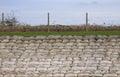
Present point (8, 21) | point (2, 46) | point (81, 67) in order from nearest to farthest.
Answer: point (81, 67) → point (2, 46) → point (8, 21)

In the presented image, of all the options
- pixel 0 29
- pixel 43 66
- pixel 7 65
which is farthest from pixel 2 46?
pixel 0 29

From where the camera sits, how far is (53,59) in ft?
50.3

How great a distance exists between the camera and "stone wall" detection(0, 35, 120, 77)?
14.9m

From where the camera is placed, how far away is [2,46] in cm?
1608

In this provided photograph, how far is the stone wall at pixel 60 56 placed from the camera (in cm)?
1488

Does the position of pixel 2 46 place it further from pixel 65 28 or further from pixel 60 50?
pixel 65 28

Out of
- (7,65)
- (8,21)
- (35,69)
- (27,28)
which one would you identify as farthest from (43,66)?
(8,21)

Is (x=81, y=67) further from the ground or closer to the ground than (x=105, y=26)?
closer to the ground

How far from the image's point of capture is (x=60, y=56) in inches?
606

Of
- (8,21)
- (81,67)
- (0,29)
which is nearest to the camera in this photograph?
(81,67)

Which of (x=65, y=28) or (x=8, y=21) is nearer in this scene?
(x=65, y=28)

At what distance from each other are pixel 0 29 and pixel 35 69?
8045 millimetres

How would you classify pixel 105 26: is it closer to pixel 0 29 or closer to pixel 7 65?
pixel 0 29

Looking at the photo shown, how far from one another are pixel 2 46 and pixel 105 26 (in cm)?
858
